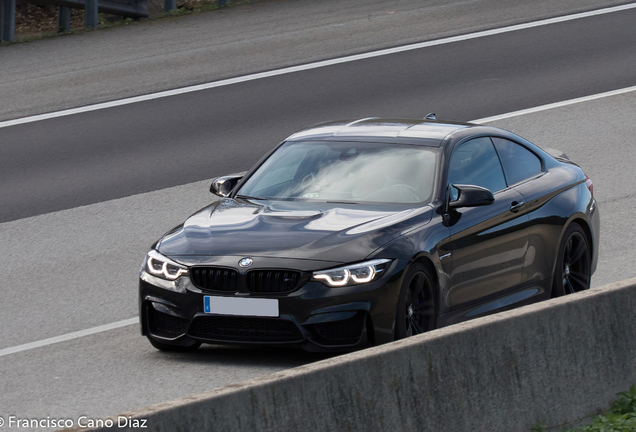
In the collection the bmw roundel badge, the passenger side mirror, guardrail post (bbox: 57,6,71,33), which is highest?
the passenger side mirror

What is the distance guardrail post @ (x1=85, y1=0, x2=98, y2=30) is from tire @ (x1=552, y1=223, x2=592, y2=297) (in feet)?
41.8

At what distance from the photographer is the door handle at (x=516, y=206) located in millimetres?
8242

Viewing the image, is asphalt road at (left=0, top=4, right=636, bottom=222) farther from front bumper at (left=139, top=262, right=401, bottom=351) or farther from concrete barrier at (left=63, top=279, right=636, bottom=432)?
concrete barrier at (left=63, top=279, right=636, bottom=432)

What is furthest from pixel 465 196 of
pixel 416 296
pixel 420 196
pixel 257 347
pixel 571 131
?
pixel 571 131

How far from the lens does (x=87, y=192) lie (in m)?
13.0

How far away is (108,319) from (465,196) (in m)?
3.01

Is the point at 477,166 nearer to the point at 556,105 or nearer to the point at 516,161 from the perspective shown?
the point at 516,161

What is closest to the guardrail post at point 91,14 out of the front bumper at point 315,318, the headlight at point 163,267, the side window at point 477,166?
the side window at point 477,166

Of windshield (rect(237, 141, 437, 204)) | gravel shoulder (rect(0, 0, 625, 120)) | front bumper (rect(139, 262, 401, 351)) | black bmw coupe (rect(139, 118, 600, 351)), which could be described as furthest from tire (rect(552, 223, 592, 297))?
gravel shoulder (rect(0, 0, 625, 120))

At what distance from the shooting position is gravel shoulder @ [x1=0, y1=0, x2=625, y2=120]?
17.3 meters

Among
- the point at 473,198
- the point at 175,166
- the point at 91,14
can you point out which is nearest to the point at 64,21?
the point at 91,14

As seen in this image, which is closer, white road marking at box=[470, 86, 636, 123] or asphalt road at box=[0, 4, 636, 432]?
asphalt road at box=[0, 4, 636, 432]

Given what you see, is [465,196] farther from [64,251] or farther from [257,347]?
[64,251]

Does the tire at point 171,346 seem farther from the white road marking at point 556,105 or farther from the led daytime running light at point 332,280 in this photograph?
the white road marking at point 556,105
